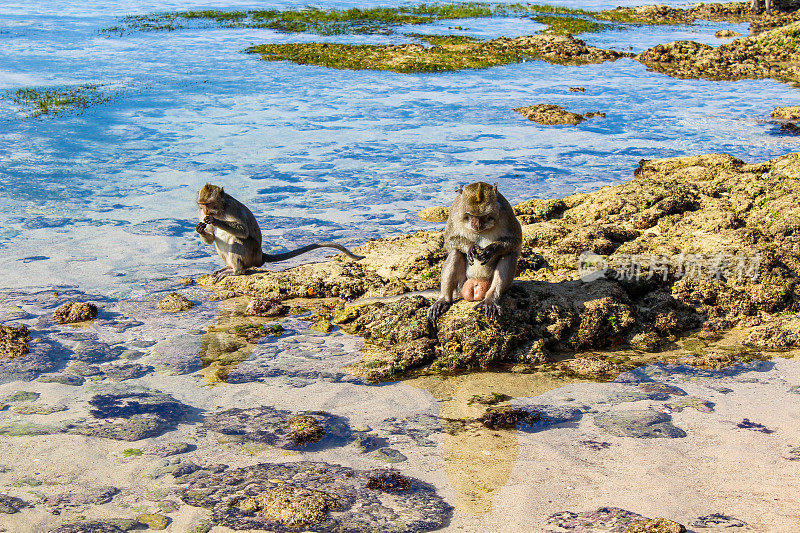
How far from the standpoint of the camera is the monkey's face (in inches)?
246

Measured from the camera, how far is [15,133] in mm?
19422

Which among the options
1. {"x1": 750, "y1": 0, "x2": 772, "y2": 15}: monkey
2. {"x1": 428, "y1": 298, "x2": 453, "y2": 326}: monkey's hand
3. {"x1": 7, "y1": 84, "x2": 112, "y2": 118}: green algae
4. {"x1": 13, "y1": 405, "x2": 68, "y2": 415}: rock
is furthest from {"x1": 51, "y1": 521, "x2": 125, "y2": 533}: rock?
{"x1": 750, "y1": 0, "x2": 772, "y2": 15}: monkey

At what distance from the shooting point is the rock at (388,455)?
523 centimetres

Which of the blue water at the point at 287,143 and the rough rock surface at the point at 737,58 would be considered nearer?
the blue water at the point at 287,143

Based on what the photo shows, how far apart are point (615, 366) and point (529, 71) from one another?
23.3 meters

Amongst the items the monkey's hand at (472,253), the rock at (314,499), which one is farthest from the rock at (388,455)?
the monkey's hand at (472,253)

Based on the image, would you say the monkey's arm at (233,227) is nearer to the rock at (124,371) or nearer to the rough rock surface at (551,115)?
the rock at (124,371)

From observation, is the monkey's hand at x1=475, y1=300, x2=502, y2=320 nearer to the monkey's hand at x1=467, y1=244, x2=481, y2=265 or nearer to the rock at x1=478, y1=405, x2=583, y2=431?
the monkey's hand at x1=467, y1=244, x2=481, y2=265

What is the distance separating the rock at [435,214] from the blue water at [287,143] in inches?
10.6

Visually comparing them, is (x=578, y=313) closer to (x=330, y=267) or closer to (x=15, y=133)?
(x=330, y=267)

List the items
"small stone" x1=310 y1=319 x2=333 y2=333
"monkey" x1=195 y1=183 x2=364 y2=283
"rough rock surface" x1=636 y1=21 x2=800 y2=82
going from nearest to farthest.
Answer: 1. "small stone" x1=310 y1=319 x2=333 y2=333
2. "monkey" x1=195 y1=183 x2=364 y2=283
3. "rough rock surface" x1=636 y1=21 x2=800 y2=82

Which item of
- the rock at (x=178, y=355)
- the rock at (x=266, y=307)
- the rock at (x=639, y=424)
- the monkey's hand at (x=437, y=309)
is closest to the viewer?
the rock at (x=639, y=424)

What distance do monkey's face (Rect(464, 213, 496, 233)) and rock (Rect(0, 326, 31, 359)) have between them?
506 cm

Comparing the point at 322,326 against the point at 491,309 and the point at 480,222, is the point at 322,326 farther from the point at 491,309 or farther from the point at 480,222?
the point at 480,222
